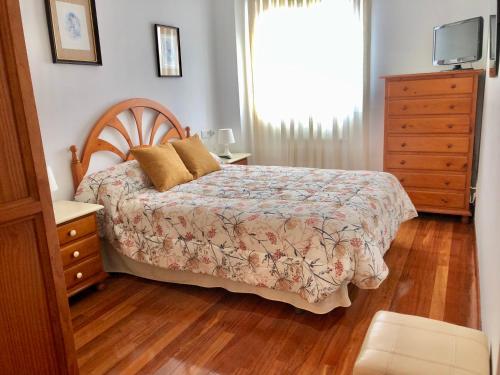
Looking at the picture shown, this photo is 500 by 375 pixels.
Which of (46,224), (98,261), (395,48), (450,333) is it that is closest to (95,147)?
(98,261)

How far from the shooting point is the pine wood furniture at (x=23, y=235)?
1115 mm

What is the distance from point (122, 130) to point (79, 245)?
121 cm

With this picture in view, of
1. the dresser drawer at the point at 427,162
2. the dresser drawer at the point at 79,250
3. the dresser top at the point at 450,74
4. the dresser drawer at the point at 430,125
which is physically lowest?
the dresser drawer at the point at 79,250

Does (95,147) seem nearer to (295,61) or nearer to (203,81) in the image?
(203,81)

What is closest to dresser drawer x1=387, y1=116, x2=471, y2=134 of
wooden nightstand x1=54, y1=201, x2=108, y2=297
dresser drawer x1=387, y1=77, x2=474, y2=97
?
dresser drawer x1=387, y1=77, x2=474, y2=97

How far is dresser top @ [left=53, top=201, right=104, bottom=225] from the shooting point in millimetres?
2511

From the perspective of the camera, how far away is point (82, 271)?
2641 mm

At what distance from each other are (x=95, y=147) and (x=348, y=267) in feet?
7.20

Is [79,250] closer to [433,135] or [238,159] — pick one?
[238,159]

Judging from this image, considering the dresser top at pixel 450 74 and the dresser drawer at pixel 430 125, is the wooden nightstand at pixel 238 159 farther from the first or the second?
the dresser top at pixel 450 74

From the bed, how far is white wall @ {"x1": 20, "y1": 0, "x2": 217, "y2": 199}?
0.50ft

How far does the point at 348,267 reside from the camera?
2119 mm

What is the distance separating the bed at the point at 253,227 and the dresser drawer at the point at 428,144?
85 cm

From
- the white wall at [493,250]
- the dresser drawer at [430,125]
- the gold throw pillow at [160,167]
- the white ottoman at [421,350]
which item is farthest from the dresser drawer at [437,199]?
the white ottoman at [421,350]
